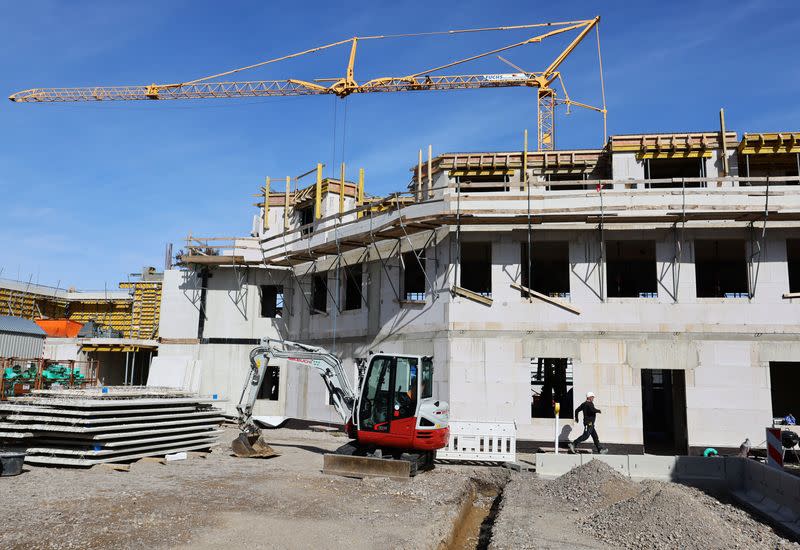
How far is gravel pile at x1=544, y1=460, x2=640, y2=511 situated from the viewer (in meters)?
12.5

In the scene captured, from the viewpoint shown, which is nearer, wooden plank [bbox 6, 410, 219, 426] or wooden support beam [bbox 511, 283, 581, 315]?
wooden plank [bbox 6, 410, 219, 426]

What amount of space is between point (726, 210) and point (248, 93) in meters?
→ 36.7

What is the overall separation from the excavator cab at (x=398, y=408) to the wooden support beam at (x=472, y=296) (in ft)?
18.8

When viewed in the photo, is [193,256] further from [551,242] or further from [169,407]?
[551,242]

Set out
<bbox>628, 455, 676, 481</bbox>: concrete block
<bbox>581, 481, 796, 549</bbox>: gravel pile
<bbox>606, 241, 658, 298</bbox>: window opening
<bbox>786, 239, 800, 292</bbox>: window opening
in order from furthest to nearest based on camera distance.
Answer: <bbox>606, 241, 658, 298</bbox>: window opening, <bbox>786, 239, 800, 292</bbox>: window opening, <bbox>628, 455, 676, 481</bbox>: concrete block, <bbox>581, 481, 796, 549</bbox>: gravel pile

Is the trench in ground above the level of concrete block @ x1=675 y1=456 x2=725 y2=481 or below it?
below

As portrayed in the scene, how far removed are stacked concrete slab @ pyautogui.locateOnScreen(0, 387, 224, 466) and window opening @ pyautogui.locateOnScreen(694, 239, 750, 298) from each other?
1743 centimetres

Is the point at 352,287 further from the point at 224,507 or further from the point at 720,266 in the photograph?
the point at 224,507

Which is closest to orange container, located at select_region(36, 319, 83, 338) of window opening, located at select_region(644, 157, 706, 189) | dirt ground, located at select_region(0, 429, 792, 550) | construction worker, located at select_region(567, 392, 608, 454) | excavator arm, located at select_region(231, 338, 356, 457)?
excavator arm, located at select_region(231, 338, 356, 457)

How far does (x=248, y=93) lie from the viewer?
155 feet

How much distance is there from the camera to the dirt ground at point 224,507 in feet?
30.0

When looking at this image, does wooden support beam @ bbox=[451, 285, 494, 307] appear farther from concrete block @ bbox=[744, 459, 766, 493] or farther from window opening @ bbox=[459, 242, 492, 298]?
concrete block @ bbox=[744, 459, 766, 493]

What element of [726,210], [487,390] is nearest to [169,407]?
[487,390]

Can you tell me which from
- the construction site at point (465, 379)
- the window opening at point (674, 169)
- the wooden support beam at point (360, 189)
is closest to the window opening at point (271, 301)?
the construction site at point (465, 379)
